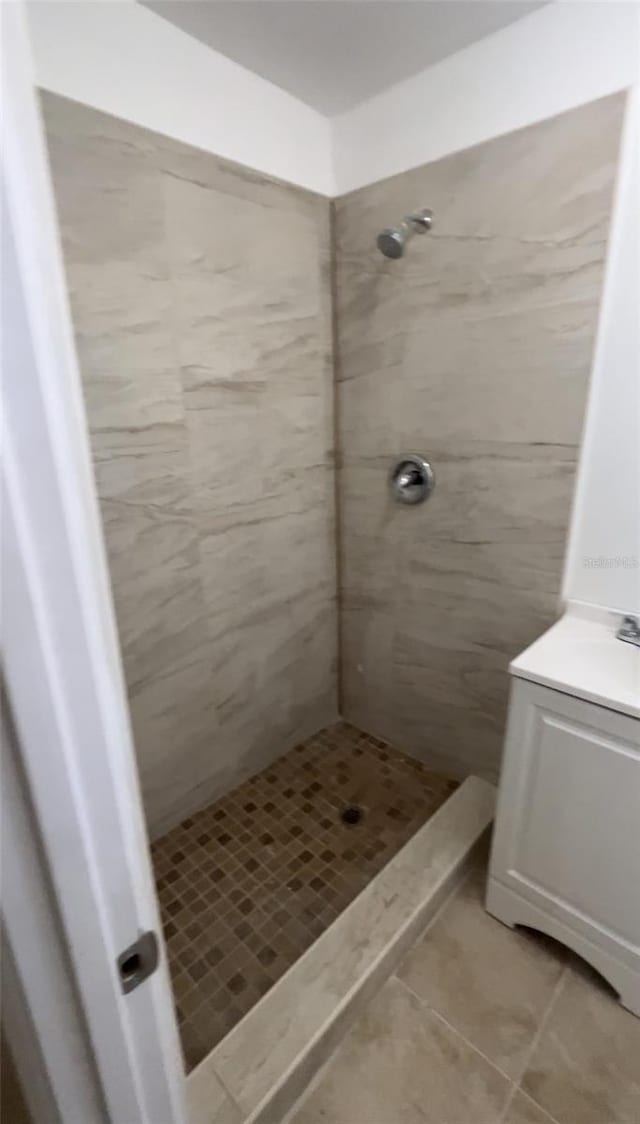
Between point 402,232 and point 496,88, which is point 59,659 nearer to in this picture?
point 402,232

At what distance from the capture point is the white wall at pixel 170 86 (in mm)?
1010

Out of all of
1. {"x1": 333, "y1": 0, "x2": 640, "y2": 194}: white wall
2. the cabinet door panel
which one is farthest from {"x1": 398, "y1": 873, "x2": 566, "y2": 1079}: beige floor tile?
{"x1": 333, "y1": 0, "x2": 640, "y2": 194}: white wall

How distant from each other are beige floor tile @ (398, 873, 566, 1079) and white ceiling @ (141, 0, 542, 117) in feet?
6.97

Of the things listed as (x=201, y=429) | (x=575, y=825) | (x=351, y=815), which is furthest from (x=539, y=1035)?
(x=201, y=429)

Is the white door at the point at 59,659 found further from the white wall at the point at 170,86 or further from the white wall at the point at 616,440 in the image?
the white wall at the point at 616,440

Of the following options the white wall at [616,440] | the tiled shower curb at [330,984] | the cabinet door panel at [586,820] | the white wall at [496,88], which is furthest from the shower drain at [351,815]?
the white wall at [496,88]

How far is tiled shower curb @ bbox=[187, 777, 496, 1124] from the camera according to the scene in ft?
3.24

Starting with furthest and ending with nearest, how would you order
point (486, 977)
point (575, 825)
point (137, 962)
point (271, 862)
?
1. point (271, 862)
2. point (486, 977)
3. point (575, 825)
4. point (137, 962)

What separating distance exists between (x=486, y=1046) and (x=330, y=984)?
0.35m

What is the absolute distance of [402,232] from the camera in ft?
4.28

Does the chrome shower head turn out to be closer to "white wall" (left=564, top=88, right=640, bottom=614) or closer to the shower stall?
the shower stall

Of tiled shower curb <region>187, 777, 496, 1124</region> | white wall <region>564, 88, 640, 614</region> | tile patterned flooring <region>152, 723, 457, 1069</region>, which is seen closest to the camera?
tiled shower curb <region>187, 777, 496, 1124</region>

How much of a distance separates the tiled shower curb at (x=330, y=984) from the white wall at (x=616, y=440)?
2.59 feet

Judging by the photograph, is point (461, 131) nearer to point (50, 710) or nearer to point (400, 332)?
point (400, 332)
